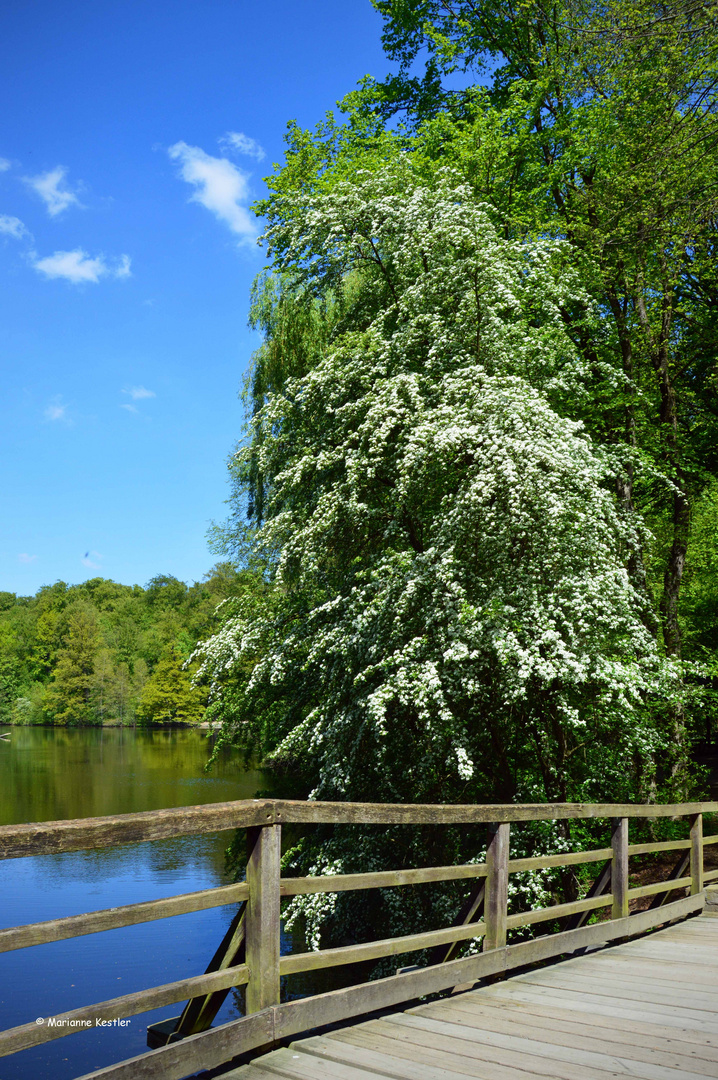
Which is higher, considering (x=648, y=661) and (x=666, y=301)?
(x=666, y=301)

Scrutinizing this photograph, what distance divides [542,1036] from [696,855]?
4.38 m

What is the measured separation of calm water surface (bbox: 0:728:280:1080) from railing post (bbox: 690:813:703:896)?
21.6 feet

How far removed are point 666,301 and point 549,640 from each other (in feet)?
32.5

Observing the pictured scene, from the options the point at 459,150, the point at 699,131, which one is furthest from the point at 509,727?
the point at 459,150

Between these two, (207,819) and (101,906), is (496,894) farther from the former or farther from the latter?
(101,906)

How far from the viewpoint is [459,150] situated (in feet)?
43.8

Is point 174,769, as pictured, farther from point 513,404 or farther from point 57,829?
point 57,829

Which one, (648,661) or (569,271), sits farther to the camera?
(569,271)

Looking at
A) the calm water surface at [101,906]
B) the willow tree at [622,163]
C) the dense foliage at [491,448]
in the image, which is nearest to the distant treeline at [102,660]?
the calm water surface at [101,906]

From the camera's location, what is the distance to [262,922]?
3.13 metres

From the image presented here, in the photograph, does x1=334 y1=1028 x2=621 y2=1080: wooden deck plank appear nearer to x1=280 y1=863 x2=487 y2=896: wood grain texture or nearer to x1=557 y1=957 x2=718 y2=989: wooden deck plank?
x1=280 y1=863 x2=487 y2=896: wood grain texture

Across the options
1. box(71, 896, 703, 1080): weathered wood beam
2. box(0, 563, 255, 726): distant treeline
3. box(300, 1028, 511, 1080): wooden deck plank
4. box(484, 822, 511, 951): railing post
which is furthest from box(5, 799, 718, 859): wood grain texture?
box(0, 563, 255, 726): distant treeline

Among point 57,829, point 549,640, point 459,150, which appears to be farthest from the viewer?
point 459,150

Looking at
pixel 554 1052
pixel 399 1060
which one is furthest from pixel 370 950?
pixel 554 1052
